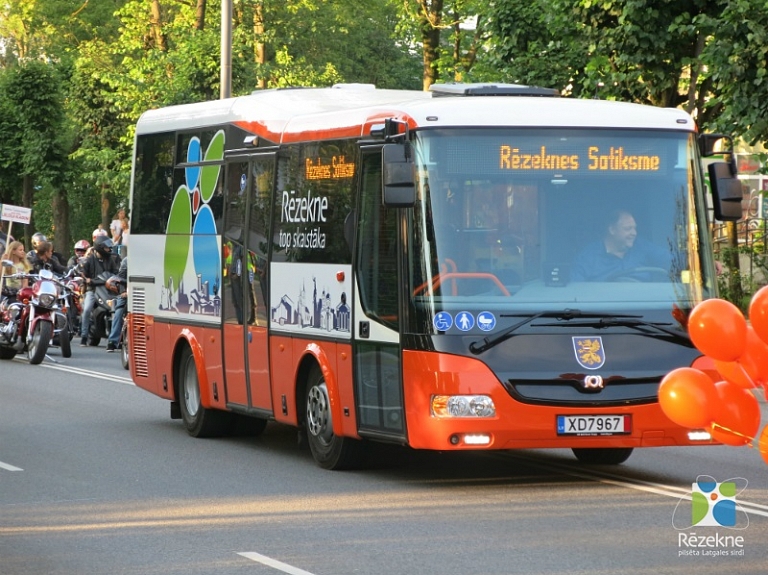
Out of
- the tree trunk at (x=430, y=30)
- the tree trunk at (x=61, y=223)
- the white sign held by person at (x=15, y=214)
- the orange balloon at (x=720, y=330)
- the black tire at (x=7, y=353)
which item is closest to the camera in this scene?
the orange balloon at (x=720, y=330)

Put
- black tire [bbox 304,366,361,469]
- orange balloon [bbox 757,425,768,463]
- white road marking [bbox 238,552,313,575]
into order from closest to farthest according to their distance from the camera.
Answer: orange balloon [bbox 757,425,768,463] → white road marking [bbox 238,552,313,575] → black tire [bbox 304,366,361,469]

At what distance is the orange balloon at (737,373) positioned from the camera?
823 centimetres

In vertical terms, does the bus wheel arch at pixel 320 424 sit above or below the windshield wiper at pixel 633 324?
below

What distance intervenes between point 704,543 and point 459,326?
104 inches

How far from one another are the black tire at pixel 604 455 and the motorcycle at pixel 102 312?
15233mm

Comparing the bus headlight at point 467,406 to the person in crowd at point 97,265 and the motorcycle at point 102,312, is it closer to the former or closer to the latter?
the motorcycle at point 102,312

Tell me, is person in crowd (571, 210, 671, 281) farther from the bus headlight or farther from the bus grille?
the bus grille

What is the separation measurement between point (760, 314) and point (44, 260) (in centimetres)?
2124

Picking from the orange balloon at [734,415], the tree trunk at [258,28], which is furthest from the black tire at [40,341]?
the tree trunk at [258,28]

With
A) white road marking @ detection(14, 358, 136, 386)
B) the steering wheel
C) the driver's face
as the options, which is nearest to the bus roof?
the driver's face

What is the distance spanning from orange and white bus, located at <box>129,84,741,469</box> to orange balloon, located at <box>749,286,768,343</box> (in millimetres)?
3623

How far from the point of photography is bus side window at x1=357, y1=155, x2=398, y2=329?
11.9 metres

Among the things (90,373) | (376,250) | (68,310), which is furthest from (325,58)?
(376,250)

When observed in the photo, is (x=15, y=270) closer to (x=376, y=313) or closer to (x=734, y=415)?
(x=376, y=313)
